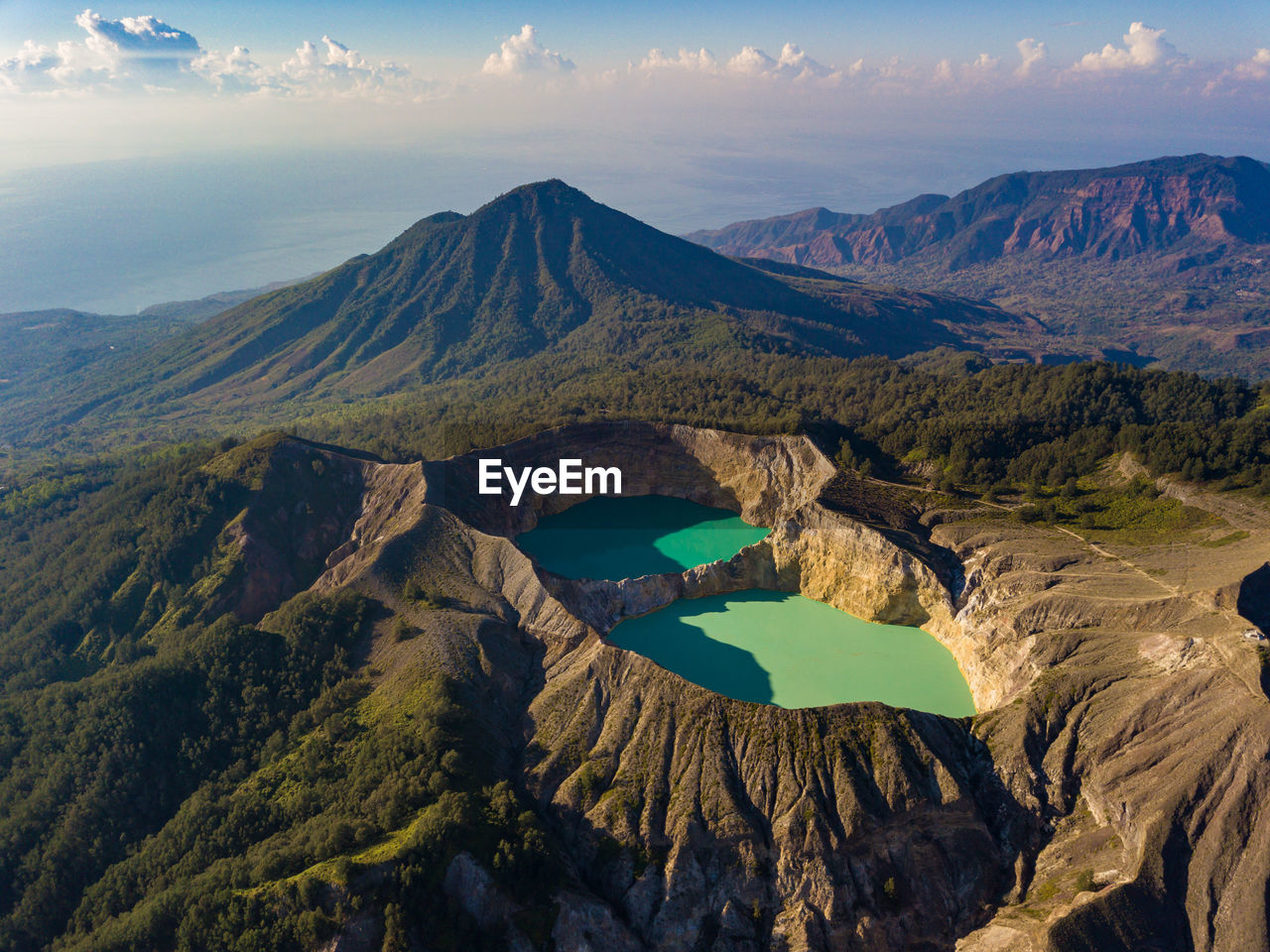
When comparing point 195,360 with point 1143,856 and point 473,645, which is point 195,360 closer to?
point 473,645

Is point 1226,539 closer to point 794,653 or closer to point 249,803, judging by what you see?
point 794,653

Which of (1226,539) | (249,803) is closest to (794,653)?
(1226,539)

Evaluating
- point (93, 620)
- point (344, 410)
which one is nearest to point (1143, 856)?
point (93, 620)

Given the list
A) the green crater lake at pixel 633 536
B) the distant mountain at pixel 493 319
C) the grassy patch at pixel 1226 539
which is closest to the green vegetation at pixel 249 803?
the green crater lake at pixel 633 536

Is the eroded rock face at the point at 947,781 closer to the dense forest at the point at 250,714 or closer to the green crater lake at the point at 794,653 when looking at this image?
the green crater lake at the point at 794,653

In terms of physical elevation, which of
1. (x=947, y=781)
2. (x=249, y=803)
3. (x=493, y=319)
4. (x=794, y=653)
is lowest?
(x=249, y=803)
